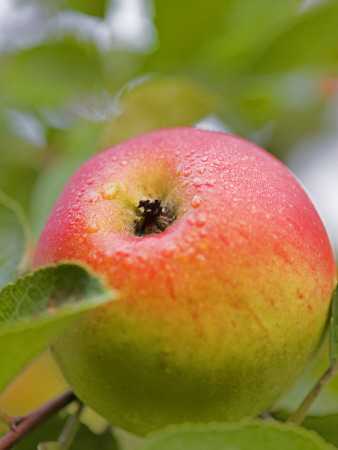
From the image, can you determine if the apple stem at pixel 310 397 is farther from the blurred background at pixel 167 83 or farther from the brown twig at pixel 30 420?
the blurred background at pixel 167 83

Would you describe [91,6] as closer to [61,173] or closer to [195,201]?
[61,173]

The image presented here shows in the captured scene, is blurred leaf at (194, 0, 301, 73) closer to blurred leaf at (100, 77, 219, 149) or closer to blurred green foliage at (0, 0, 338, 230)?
blurred green foliage at (0, 0, 338, 230)

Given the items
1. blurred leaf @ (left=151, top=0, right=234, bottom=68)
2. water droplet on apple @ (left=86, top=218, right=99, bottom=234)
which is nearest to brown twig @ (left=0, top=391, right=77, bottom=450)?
water droplet on apple @ (left=86, top=218, right=99, bottom=234)

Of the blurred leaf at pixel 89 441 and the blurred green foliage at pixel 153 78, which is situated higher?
the blurred green foliage at pixel 153 78

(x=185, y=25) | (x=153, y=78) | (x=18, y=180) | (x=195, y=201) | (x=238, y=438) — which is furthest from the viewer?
(x=18, y=180)

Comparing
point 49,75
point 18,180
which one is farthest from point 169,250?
point 49,75

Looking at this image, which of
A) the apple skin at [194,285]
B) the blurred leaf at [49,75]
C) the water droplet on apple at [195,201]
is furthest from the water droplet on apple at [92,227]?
the blurred leaf at [49,75]

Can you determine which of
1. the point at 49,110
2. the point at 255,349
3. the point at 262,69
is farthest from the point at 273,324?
the point at 49,110
